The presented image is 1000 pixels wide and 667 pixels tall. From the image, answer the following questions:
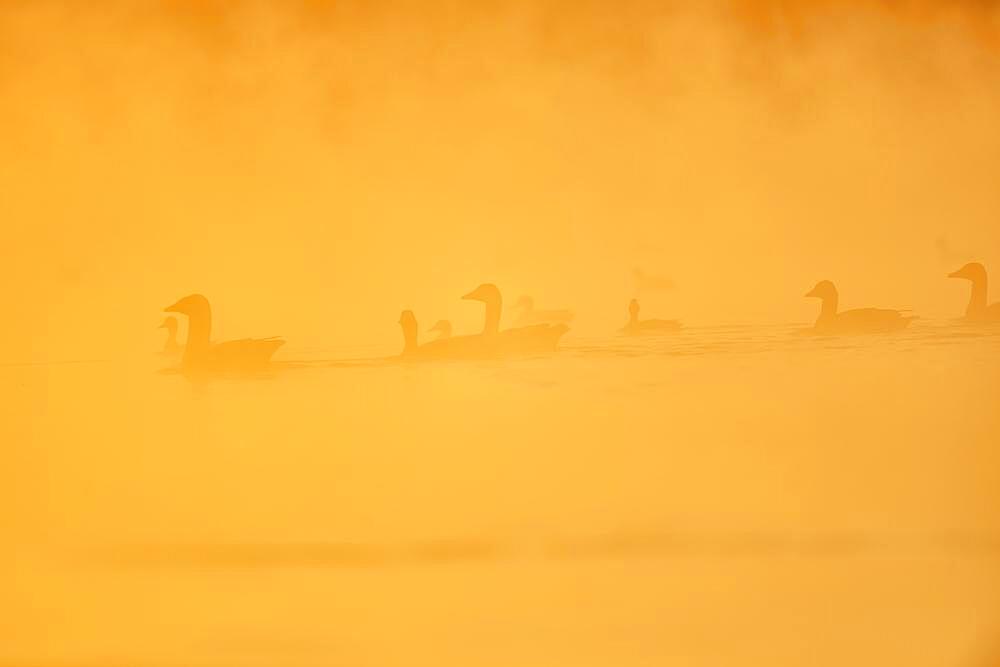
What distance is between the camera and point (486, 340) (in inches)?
87.4

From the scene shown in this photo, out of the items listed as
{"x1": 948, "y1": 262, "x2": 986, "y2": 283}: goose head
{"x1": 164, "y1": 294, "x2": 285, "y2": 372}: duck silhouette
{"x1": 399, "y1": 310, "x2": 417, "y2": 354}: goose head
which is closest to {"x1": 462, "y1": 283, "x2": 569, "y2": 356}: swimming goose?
{"x1": 399, "y1": 310, "x2": 417, "y2": 354}: goose head

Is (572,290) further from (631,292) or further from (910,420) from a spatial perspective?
(910,420)

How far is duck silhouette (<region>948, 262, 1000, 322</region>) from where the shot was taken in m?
2.29

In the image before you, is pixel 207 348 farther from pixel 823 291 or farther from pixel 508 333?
pixel 823 291

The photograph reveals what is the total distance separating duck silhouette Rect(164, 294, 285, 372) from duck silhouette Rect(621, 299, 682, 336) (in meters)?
0.93

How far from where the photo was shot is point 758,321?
226cm

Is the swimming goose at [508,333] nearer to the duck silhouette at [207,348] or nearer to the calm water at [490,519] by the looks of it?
the calm water at [490,519]

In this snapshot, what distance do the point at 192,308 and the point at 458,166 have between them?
0.76 metres

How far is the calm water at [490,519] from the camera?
6.81 ft

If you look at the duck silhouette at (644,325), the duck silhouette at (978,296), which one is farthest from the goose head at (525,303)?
the duck silhouette at (978,296)

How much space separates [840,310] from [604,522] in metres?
0.84

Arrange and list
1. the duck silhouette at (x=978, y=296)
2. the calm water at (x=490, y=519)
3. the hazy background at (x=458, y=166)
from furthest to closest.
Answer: the duck silhouette at (x=978, y=296), the hazy background at (x=458, y=166), the calm water at (x=490, y=519)

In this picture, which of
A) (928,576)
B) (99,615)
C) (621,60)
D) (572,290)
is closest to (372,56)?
(621,60)

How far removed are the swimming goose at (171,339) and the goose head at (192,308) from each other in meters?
0.02
